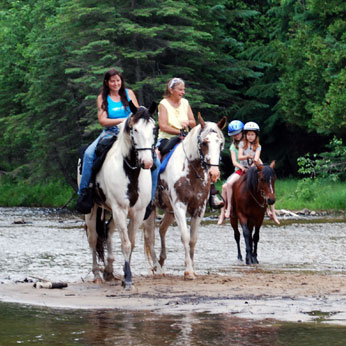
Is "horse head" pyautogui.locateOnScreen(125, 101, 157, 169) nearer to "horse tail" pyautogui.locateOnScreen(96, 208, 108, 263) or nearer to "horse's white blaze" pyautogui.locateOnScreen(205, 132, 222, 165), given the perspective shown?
"horse's white blaze" pyautogui.locateOnScreen(205, 132, 222, 165)

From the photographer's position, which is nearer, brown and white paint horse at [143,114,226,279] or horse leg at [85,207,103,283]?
brown and white paint horse at [143,114,226,279]

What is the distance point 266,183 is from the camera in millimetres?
16219

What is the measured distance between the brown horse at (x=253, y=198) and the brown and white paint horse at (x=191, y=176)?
248cm

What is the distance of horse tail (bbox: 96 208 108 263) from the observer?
13.4 m

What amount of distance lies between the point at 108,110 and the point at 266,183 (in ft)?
13.8

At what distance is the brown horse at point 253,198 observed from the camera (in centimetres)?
1623

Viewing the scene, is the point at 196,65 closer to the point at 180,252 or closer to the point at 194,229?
the point at 180,252

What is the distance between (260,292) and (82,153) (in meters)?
3.37

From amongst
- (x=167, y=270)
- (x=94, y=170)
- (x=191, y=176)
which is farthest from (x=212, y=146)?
(x=167, y=270)

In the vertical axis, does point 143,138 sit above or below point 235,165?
above

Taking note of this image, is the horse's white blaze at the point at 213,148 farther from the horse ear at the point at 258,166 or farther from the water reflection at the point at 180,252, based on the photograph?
the horse ear at the point at 258,166

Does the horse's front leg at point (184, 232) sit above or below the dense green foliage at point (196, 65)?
below

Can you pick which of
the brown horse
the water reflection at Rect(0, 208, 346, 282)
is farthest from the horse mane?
the water reflection at Rect(0, 208, 346, 282)

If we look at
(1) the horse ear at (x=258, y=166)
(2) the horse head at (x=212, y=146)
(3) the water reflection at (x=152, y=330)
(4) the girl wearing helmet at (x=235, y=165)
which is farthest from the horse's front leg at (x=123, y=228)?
(4) the girl wearing helmet at (x=235, y=165)
